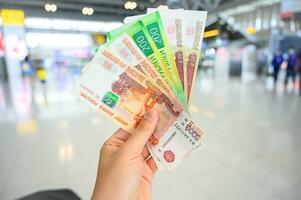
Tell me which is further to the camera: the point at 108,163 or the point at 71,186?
the point at 71,186

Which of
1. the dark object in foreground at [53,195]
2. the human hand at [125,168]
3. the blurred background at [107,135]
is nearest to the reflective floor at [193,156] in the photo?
the blurred background at [107,135]

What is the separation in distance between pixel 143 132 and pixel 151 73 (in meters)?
0.20

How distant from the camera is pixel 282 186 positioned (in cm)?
Answer: 193

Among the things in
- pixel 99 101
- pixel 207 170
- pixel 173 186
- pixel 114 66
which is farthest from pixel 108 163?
pixel 207 170

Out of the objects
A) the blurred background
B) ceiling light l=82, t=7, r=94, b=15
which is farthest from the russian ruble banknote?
ceiling light l=82, t=7, r=94, b=15

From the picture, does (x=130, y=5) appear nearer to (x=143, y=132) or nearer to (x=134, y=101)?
(x=134, y=101)

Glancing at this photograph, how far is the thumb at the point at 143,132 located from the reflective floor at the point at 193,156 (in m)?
1.22

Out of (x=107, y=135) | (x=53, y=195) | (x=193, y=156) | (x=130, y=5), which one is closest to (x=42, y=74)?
(x=107, y=135)

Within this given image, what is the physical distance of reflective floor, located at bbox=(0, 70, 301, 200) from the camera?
194 cm

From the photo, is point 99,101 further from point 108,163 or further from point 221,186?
point 221,186

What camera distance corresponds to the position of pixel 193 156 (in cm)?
253

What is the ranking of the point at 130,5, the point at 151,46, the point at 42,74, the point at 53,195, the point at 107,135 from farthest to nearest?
the point at 42,74, the point at 107,135, the point at 53,195, the point at 130,5, the point at 151,46

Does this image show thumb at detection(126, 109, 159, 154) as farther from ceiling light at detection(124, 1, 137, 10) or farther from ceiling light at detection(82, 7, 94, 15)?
Answer: ceiling light at detection(82, 7, 94, 15)

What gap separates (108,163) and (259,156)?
216 cm
